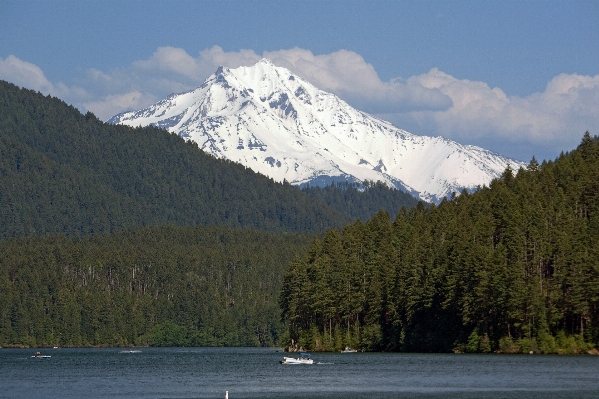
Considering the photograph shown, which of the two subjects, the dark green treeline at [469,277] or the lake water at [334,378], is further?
the dark green treeline at [469,277]

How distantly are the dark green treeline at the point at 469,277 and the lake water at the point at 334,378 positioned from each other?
21.4 feet

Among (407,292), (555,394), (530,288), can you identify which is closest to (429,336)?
(407,292)

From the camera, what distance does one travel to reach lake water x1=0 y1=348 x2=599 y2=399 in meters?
103

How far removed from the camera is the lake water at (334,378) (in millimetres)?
103250

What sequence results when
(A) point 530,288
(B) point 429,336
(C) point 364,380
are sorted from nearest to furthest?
(C) point 364,380 → (A) point 530,288 → (B) point 429,336

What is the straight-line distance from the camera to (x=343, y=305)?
168 m

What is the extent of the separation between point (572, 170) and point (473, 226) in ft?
98.7

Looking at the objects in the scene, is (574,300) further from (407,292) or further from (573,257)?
(407,292)

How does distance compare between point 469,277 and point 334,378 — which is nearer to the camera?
point 334,378

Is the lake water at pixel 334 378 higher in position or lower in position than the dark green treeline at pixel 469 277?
lower

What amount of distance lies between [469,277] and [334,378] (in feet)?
123

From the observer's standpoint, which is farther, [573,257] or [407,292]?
[407,292]

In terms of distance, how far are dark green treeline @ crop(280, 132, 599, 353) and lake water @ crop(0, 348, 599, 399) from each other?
6.53m

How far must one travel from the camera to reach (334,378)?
4734 inches
